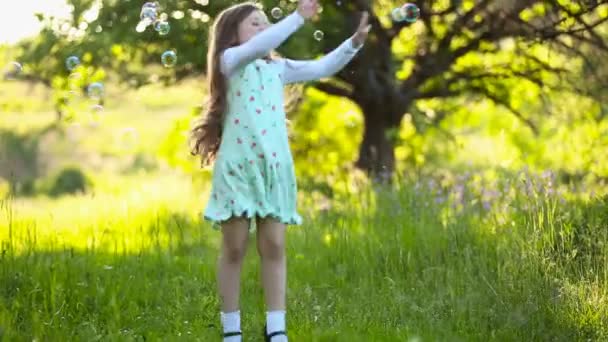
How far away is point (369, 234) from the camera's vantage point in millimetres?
6730

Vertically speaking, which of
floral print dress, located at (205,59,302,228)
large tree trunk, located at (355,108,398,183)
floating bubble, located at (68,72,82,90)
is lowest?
floral print dress, located at (205,59,302,228)

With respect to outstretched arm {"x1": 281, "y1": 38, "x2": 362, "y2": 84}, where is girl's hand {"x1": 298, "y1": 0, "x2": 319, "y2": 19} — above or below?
above

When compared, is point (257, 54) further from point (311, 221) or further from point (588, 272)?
point (311, 221)

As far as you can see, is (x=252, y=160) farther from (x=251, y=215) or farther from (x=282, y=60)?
(x=282, y=60)

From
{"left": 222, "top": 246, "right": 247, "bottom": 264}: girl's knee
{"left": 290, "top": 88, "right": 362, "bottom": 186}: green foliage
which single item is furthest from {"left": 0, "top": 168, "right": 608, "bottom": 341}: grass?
{"left": 290, "top": 88, "right": 362, "bottom": 186}: green foliage

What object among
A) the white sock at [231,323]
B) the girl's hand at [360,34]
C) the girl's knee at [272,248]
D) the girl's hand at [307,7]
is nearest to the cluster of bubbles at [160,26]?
the girl's hand at [360,34]

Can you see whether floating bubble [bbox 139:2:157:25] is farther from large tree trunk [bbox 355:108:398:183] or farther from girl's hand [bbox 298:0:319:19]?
large tree trunk [bbox 355:108:398:183]

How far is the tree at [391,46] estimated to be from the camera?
323 inches

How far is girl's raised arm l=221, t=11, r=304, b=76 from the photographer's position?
14.3 ft

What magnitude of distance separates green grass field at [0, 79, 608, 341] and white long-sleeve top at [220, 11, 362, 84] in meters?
1.30

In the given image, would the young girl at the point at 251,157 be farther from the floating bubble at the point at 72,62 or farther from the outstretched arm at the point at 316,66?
the floating bubble at the point at 72,62

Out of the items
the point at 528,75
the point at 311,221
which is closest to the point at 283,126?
the point at 311,221

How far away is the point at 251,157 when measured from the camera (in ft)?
14.5

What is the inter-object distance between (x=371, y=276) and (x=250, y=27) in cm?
198
